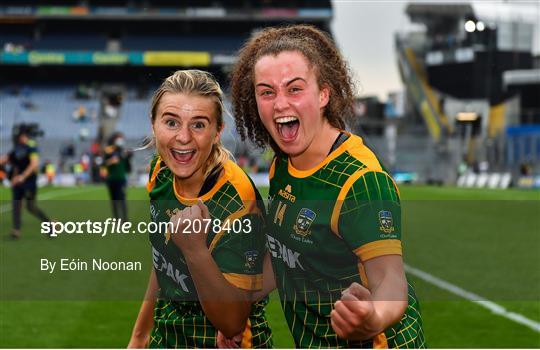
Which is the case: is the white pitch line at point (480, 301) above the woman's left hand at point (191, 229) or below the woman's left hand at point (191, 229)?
below

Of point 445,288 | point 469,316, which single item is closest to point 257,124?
point 469,316

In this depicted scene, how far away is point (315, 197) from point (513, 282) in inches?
299

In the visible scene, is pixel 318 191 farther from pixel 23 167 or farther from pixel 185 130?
pixel 23 167

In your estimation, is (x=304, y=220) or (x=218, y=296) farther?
(x=218, y=296)

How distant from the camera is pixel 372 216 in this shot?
1.91 m

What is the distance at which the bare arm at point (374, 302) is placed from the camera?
5.41 feet

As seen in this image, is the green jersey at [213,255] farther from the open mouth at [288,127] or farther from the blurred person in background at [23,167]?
the blurred person in background at [23,167]

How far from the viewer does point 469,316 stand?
282 inches

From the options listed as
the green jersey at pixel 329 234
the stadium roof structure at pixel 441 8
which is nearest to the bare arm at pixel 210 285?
the green jersey at pixel 329 234

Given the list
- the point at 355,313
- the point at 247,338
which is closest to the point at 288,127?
the point at 355,313

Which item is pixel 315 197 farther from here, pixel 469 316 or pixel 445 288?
pixel 445 288

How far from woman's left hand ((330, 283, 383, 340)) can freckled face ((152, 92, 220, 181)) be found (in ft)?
2.34

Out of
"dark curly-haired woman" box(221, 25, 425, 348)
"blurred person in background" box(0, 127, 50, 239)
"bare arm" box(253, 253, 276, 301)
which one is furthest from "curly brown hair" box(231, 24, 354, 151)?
"blurred person in background" box(0, 127, 50, 239)

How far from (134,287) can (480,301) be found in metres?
5.91
